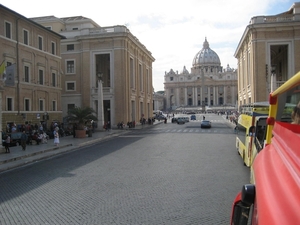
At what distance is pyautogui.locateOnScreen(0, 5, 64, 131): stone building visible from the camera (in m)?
27.8

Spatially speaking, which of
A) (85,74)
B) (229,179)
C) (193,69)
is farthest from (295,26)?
(193,69)

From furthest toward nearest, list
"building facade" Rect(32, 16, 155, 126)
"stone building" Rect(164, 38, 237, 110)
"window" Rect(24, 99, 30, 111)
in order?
"stone building" Rect(164, 38, 237, 110)
"building facade" Rect(32, 16, 155, 126)
"window" Rect(24, 99, 30, 111)

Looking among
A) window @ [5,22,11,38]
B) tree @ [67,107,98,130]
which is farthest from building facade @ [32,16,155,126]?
window @ [5,22,11,38]

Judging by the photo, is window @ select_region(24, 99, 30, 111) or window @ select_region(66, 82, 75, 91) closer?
window @ select_region(24, 99, 30, 111)

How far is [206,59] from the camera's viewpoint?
569 feet

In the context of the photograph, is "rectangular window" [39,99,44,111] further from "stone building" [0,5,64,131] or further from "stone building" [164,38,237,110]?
"stone building" [164,38,237,110]

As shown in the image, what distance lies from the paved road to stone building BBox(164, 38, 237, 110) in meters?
138

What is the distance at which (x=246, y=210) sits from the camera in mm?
2809

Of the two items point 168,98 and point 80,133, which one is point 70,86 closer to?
point 80,133

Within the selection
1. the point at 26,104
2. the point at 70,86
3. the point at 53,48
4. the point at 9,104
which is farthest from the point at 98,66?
the point at 9,104

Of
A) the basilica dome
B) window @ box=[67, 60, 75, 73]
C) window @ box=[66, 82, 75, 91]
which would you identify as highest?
the basilica dome

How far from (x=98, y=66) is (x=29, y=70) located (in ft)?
69.6

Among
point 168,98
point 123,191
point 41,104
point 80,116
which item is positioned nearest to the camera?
point 123,191

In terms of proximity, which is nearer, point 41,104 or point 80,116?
point 80,116
